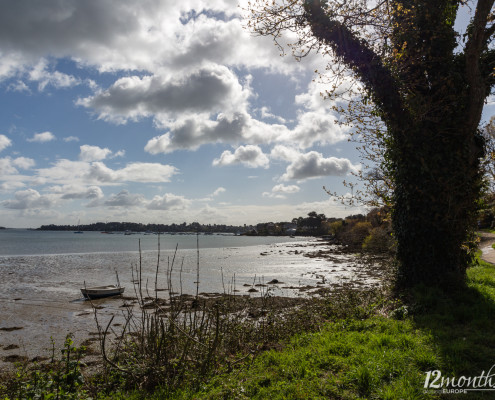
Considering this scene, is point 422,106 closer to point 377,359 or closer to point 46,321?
point 377,359

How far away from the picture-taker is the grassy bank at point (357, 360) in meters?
4.80

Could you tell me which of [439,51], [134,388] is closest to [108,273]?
[134,388]

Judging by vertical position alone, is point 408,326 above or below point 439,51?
below

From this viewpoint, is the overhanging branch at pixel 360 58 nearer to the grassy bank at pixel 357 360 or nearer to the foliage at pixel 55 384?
the grassy bank at pixel 357 360

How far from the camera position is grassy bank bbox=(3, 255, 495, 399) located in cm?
480

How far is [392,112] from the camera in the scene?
10.2m

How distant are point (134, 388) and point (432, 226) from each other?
9.04m

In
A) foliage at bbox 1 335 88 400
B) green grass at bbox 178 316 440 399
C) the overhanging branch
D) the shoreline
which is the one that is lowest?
the shoreline

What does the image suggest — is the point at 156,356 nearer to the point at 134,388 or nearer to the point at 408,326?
the point at 134,388

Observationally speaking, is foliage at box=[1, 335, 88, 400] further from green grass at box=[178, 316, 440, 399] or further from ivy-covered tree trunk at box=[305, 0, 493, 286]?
ivy-covered tree trunk at box=[305, 0, 493, 286]

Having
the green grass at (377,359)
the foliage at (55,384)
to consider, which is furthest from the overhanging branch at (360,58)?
the foliage at (55,384)

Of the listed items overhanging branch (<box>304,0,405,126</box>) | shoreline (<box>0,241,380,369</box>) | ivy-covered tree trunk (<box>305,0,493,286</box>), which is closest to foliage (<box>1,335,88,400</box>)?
shoreline (<box>0,241,380,369</box>)

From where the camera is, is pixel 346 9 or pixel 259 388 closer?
pixel 259 388

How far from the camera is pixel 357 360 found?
5578 mm
